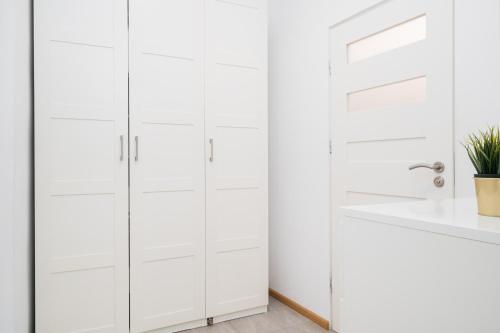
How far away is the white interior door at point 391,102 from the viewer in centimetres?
165

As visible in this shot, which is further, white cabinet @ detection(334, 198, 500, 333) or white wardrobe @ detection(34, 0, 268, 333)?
white wardrobe @ detection(34, 0, 268, 333)

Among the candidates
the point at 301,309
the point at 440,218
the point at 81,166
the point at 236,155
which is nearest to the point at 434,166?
the point at 440,218

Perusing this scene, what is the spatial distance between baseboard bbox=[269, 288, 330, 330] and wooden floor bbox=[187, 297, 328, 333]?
3cm

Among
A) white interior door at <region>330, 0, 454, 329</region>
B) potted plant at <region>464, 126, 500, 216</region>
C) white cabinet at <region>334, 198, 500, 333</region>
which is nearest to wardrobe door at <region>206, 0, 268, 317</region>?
white interior door at <region>330, 0, 454, 329</region>

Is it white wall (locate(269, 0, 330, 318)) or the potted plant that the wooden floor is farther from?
the potted plant

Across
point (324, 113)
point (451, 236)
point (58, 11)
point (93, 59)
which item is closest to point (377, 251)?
point (451, 236)

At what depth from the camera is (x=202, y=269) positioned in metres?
2.31

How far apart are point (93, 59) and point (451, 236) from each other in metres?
2.02

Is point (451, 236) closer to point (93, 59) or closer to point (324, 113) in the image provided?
point (324, 113)

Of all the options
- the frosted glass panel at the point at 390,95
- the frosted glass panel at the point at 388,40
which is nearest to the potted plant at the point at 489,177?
the frosted glass panel at the point at 390,95

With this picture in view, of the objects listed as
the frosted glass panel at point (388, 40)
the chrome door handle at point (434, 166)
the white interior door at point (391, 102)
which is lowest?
the chrome door handle at point (434, 166)

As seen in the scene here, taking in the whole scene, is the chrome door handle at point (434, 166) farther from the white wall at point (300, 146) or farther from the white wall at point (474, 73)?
the white wall at point (300, 146)

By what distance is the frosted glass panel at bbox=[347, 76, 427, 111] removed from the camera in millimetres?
1779

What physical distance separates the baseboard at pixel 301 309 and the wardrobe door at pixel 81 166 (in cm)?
124
